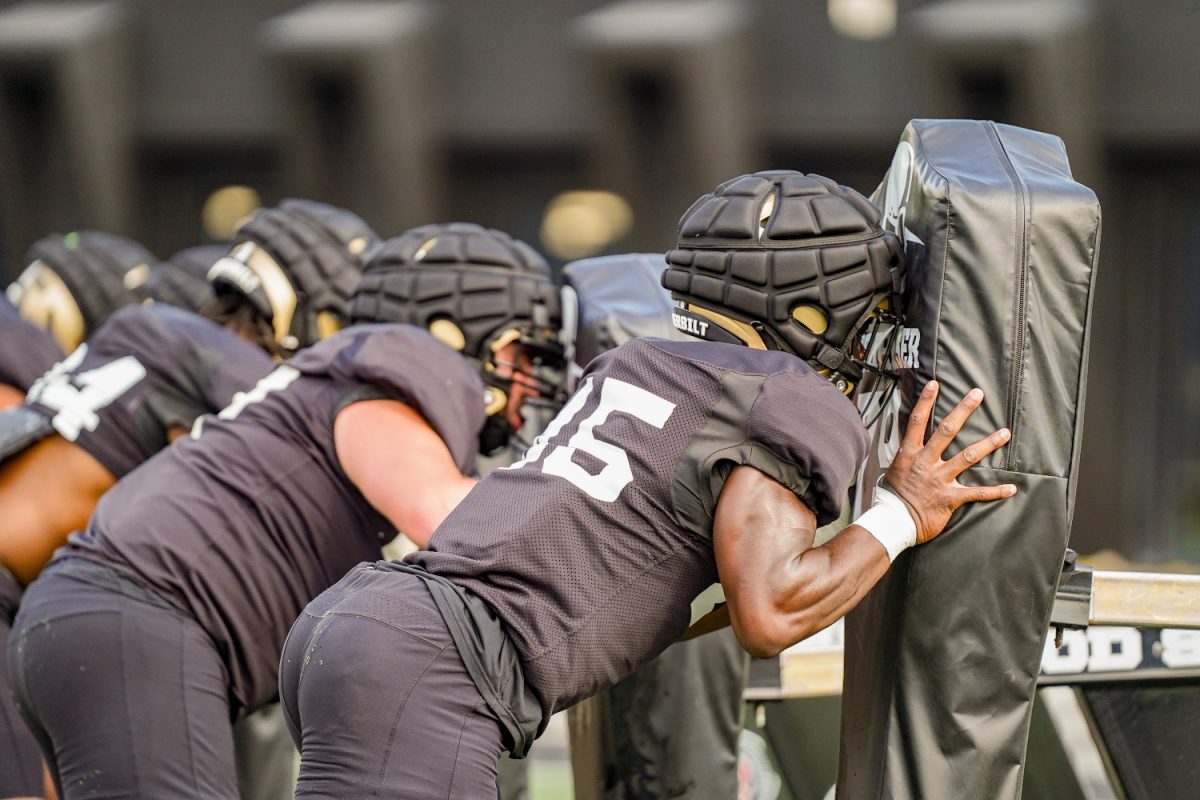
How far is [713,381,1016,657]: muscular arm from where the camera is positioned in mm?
2076

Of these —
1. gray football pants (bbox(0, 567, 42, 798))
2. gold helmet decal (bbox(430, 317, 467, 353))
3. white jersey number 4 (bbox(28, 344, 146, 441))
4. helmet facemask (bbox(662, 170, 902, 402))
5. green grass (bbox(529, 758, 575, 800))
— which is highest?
helmet facemask (bbox(662, 170, 902, 402))

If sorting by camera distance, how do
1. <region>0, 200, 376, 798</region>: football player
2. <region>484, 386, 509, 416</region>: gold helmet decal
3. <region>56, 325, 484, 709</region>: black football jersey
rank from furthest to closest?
<region>484, 386, 509, 416</region>: gold helmet decal < <region>0, 200, 376, 798</region>: football player < <region>56, 325, 484, 709</region>: black football jersey

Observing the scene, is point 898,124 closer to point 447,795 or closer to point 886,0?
point 886,0

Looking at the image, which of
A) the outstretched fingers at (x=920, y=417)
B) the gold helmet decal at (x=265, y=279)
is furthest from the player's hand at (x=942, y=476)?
the gold helmet decal at (x=265, y=279)

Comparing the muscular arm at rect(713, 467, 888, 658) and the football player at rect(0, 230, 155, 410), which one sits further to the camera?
the football player at rect(0, 230, 155, 410)

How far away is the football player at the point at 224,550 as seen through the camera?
2582 millimetres

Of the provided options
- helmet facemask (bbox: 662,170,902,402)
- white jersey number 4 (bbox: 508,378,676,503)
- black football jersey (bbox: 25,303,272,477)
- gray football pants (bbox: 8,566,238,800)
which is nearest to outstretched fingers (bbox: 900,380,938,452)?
helmet facemask (bbox: 662,170,902,402)

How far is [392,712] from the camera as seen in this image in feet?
6.78

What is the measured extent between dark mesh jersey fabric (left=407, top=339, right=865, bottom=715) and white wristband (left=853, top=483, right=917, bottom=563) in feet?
0.32

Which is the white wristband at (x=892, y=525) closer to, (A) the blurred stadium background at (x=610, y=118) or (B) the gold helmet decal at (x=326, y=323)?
(B) the gold helmet decal at (x=326, y=323)

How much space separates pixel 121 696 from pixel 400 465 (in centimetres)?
67

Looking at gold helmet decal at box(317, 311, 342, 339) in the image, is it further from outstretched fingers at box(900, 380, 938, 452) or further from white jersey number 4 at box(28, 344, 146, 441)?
outstretched fingers at box(900, 380, 938, 452)

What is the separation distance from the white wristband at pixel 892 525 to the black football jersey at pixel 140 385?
1.66 m

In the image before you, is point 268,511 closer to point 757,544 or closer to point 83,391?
point 83,391
